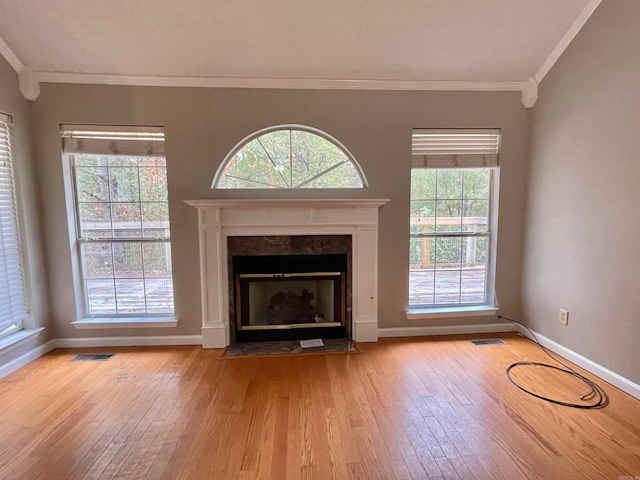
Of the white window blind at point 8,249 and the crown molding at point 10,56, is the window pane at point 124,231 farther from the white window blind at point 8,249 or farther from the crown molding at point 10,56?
the crown molding at point 10,56

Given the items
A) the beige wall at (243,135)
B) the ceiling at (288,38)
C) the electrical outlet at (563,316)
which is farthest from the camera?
the beige wall at (243,135)

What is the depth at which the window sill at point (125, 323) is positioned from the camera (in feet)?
9.50

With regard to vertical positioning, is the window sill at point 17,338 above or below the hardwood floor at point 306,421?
above

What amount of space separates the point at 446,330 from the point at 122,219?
10.8 ft

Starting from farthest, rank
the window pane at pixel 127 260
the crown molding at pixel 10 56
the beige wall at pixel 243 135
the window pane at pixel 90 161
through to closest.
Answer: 1. the window pane at pixel 127 260
2. the window pane at pixel 90 161
3. the beige wall at pixel 243 135
4. the crown molding at pixel 10 56

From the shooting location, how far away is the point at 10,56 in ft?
8.15

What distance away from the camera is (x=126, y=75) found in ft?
8.77

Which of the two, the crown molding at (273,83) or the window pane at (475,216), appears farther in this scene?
the window pane at (475,216)

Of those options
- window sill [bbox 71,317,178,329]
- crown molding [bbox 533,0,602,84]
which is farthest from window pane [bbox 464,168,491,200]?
window sill [bbox 71,317,178,329]

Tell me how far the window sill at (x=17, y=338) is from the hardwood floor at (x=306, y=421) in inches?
8.5

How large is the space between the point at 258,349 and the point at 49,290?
1.96m

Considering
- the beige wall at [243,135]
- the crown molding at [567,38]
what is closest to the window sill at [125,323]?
the beige wall at [243,135]

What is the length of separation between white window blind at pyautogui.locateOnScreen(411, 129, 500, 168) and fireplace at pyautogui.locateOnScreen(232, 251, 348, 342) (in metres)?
1.22

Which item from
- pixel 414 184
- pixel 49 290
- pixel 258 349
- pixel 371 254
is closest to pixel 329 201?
pixel 371 254
